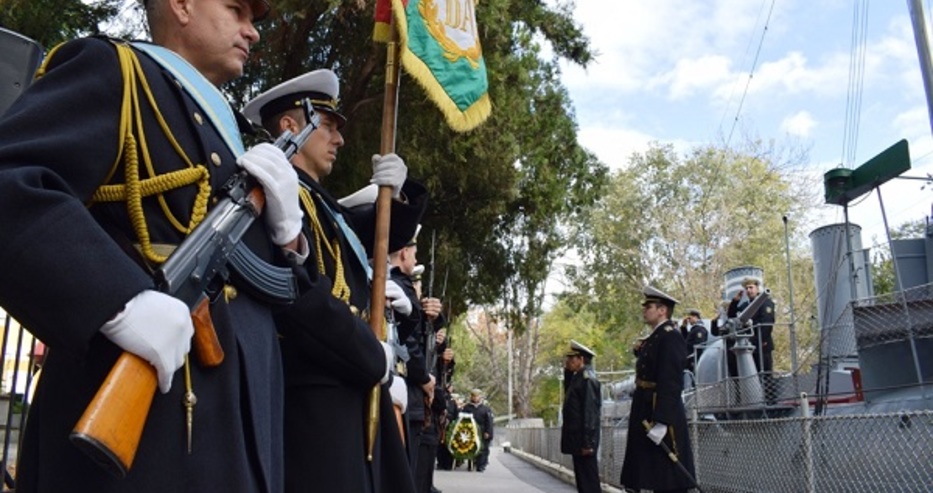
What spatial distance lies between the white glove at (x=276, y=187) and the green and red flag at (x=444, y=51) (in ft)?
8.08

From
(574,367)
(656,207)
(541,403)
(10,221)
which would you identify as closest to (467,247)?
(574,367)

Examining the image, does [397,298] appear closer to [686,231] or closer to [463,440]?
[463,440]

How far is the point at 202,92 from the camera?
7.02ft

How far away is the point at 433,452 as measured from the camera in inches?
375

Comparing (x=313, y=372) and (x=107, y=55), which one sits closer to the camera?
(x=107, y=55)

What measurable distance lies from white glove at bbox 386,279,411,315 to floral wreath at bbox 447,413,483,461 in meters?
14.5

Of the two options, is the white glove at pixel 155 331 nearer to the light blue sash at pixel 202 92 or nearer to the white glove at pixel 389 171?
the light blue sash at pixel 202 92

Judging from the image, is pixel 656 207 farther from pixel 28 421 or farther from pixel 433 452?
pixel 28 421

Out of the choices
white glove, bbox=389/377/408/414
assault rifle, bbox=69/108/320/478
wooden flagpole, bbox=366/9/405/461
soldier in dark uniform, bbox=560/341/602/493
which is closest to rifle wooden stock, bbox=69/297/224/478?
assault rifle, bbox=69/108/320/478

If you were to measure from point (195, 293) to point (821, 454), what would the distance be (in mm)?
4738

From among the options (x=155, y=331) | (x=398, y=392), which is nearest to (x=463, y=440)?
(x=398, y=392)

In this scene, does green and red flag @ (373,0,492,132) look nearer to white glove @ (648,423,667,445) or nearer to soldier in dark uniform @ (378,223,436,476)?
soldier in dark uniform @ (378,223,436,476)

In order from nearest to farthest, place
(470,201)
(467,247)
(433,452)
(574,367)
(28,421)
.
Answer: (28,421) → (433,452) → (574,367) → (470,201) → (467,247)

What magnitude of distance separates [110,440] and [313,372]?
48.3 inches
